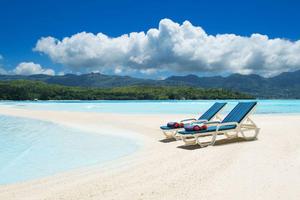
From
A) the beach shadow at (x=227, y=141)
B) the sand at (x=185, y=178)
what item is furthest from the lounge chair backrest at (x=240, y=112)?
the sand at (x=185, y=178)

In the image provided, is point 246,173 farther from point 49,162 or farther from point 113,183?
point 49,162

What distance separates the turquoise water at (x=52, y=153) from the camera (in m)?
6.30

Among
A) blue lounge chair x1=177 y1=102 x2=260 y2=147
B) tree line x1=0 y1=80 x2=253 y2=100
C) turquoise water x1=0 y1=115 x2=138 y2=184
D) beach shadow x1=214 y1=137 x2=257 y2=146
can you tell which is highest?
tree line x1=0 y1=80 x2=253 y2=100

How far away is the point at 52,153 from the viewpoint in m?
8.16

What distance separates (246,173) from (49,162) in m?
4.45

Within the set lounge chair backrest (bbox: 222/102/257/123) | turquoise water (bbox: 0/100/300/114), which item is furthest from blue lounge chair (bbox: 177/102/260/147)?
turquoise water (bbox: 0/100/300/114)

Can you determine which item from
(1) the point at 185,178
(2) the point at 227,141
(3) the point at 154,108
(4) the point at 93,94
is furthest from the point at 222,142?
(4) the point at 93,94

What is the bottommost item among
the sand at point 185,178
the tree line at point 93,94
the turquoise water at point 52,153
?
the turquoise water at point 52,153

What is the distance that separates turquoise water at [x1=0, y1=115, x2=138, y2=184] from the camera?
6297 millimetres

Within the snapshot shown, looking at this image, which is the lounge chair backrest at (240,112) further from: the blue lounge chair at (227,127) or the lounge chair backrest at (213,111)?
the lounge chair backrest at (213,111)

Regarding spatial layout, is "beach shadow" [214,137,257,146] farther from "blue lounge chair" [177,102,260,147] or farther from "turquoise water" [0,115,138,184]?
"turquoise water" [0,115,138,184]

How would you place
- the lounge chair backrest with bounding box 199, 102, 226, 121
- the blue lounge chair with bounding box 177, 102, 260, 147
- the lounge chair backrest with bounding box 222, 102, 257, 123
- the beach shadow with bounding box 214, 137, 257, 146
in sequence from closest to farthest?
the blue lounge chair with bounding box 177, 102, 260, 147, the beach shadow with bounding box 214, 137, 257, 146, the lounge chair backrest with bounding box 222, 102, 257, 123, the lounge chair backrest with bounding box 199, 102, 226, 121

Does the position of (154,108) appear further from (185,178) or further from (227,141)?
(185,178)

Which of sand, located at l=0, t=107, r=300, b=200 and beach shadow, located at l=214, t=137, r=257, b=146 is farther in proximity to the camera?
beach shadow, located at l=214, t=137, r=257, b=146
